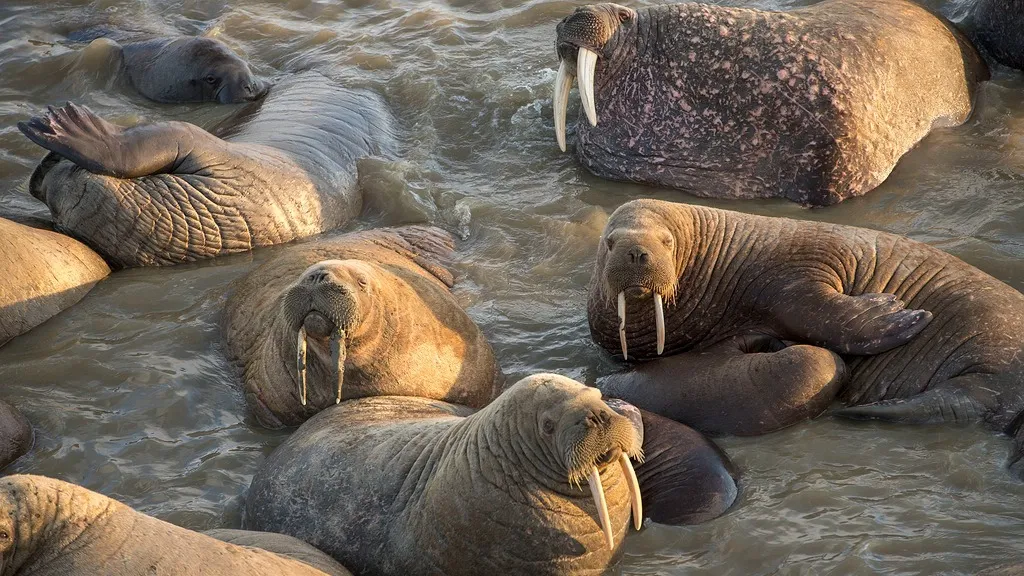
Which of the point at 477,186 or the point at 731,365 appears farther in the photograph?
the point at 477,186

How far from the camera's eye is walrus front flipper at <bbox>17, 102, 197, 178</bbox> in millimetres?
7117

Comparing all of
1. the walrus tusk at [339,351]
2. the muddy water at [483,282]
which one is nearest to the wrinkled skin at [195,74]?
the muddy water at [483,282]

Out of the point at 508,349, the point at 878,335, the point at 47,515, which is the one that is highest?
the point at 47,515

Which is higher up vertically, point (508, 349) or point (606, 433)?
point (606, 433)

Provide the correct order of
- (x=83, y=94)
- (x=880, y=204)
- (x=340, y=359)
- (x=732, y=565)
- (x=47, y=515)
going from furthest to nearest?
(x=83, y=94)
(x=880, y=204)
(x=340, y=359)
(x=732, y=565)
(x=47, y=515)

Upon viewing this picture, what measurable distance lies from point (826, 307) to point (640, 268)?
2.83 ft

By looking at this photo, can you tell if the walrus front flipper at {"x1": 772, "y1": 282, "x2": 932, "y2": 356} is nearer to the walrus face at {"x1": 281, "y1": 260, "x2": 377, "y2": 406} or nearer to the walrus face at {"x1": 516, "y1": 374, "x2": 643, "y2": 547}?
the walrus face at {"x1": 516, "y1": 374, "x2": 643, "y2": 547}

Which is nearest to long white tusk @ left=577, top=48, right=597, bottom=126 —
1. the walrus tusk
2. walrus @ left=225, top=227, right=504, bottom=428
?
walrus @ left=225, top=227, right=504, bottom=428

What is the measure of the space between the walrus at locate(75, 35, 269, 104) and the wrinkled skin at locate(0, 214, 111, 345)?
286 centimetres

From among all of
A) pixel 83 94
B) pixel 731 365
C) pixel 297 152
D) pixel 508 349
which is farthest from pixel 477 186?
pixel 83 94

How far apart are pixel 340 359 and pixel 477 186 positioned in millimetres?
3228

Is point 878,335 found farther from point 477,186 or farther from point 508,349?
point 477,186

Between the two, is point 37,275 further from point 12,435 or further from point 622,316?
point 622,316

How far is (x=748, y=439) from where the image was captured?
5.26m
